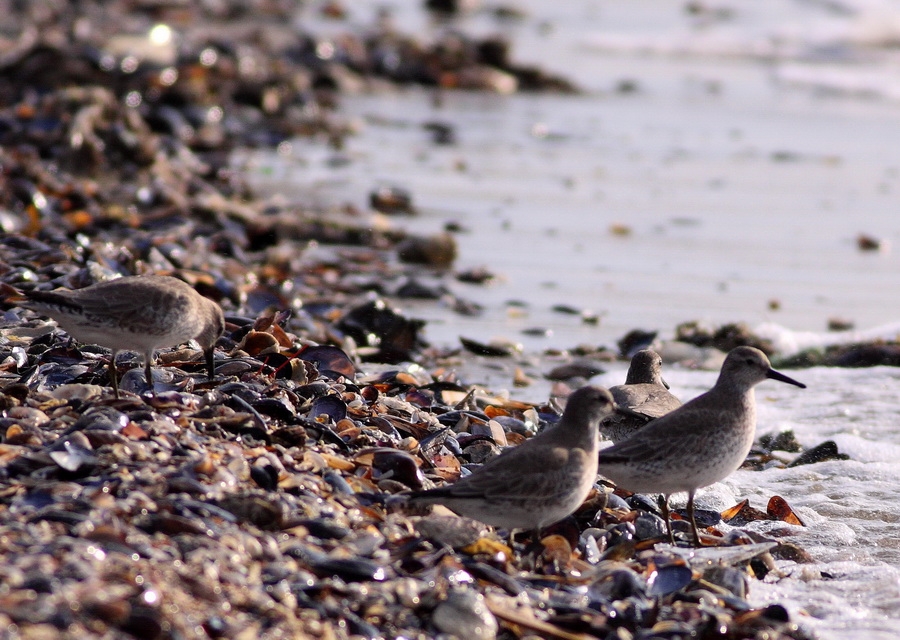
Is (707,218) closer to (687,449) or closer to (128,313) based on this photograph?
(687,449)

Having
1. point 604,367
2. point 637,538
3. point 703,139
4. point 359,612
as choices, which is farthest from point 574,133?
point 359,612

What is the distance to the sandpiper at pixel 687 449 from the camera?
223 inches

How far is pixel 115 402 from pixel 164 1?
22.5 m

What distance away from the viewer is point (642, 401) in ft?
22.1

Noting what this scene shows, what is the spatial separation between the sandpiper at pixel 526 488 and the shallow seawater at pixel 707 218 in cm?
105

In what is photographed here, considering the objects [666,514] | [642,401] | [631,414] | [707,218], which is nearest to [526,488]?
[666,514]

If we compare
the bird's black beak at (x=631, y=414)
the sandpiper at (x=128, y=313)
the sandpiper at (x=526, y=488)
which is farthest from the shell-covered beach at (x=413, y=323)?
the bird's black beak at (x=631, y=414)

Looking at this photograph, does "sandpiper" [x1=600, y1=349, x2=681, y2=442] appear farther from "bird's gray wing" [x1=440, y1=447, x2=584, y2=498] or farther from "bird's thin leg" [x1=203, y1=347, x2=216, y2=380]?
"bird's thin leg" [x1=203, y1=347, x2=216, y2=380]

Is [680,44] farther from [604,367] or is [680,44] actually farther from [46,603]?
[46,603]

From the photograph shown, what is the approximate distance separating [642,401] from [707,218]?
6510 mm

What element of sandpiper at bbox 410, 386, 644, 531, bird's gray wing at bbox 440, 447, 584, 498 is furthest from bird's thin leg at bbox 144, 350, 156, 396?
bird's gray wing at bbox 440, 447, 584, 498

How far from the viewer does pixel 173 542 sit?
13.7 feet

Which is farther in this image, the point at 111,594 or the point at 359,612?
the point at 359,612

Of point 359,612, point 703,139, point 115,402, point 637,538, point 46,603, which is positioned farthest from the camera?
point 703,139
